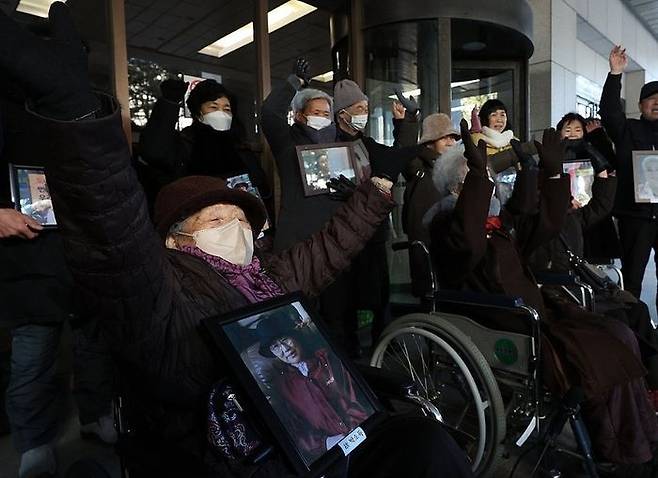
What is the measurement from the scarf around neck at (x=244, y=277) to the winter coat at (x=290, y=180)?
108 cm

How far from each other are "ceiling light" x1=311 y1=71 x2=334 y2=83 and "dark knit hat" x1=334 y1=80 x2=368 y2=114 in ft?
4.50

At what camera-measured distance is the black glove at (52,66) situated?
0.75 meters

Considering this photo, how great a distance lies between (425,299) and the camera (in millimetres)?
2164

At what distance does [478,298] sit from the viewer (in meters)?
1.95

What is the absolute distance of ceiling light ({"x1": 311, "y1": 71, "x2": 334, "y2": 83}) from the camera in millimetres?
4340

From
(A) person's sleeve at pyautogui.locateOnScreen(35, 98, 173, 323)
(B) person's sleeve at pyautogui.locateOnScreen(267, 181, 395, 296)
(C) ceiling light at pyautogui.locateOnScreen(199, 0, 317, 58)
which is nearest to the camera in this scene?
(A) person's sleeve at pyautogui.locateOnScreen(35, 98, 173, 323)

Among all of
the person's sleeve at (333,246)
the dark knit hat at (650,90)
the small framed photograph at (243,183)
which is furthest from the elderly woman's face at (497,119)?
the person's sleeve at (333,246)

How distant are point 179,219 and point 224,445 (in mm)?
659

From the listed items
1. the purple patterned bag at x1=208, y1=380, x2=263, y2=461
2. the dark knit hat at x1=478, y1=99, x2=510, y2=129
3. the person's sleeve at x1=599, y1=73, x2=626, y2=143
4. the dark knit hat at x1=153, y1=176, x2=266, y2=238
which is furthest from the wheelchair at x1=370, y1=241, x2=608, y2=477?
the person's sleeve at x1=599, y1=73, x2=626, y2=143

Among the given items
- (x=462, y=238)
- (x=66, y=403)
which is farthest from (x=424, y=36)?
(x=66, y=403)

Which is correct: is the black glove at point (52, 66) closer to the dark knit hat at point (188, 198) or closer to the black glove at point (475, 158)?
the dark knit hat at point (188, 198)

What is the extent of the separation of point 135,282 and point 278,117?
1738 millimetres

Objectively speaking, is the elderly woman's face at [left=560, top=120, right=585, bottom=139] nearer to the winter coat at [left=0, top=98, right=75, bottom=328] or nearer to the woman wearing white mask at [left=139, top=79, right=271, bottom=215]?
the woman wearing white mask at [left=139, top=79, right=271, bottom=215]

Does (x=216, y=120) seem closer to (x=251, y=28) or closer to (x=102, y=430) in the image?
(x=251, y=28)
